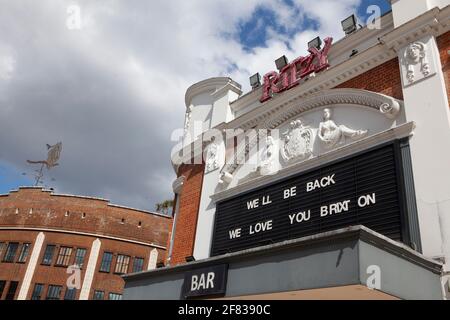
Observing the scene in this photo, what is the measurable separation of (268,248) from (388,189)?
2636 millimetres

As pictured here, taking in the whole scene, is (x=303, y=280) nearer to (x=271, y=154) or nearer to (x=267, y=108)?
(x=271, y=154)

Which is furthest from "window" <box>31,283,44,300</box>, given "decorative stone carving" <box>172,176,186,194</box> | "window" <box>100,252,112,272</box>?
"decorative stone carving" <box>172,176,186,194</box>

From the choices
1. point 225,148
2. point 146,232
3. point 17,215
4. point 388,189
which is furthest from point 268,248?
point 17,215

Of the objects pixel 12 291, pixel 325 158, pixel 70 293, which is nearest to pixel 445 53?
pixel 325 158

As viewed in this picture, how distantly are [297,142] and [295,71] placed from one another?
2.18 metres

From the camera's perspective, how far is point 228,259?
24.6 feet

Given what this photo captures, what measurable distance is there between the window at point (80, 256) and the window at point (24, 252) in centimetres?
442

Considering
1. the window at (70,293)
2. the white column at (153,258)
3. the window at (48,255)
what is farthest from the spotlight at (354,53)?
the window at (48,255)

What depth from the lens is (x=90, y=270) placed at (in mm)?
37656

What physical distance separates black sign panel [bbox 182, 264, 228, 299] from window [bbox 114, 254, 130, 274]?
3229cm

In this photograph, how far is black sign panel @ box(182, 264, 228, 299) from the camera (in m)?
7.50

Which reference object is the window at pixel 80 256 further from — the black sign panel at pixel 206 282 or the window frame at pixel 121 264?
the black sign panel at pixel 206 282

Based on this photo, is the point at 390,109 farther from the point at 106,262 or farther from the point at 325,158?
the point at 106,262
